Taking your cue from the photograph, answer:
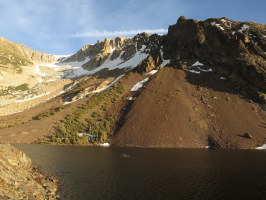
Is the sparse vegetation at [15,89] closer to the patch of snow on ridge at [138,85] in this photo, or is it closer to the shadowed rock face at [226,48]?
the patch of snow on ridge at [138,85]

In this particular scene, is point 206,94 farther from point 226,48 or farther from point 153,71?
point 153,71

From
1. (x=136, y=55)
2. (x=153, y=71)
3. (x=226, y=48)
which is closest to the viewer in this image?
(x=226, y=48)

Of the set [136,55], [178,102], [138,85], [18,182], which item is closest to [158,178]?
[18,182]

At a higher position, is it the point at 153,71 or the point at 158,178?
the point at 153,71

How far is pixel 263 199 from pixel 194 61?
82991 millimetres

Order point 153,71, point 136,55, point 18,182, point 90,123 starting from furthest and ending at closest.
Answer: point 136,55 < point 153,71 < point 90,123 < point 18,182

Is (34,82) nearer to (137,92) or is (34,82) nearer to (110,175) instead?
(137,92)

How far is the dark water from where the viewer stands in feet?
74.7

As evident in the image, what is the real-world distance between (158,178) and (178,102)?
162 feet

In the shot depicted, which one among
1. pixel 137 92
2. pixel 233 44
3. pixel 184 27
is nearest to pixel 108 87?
pixel 137 92

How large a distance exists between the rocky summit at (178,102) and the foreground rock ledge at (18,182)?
3654 centimetres

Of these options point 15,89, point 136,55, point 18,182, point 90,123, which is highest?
point 136,55

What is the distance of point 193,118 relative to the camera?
226 feet

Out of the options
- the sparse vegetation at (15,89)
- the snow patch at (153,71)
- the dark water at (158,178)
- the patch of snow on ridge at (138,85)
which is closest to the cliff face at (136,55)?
the snow patch at (153,71)
